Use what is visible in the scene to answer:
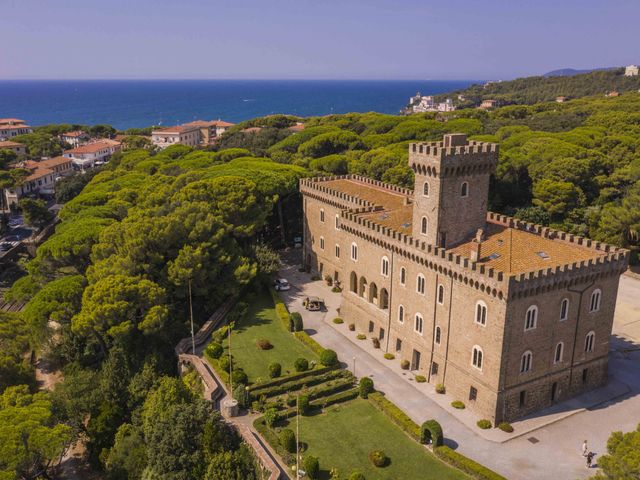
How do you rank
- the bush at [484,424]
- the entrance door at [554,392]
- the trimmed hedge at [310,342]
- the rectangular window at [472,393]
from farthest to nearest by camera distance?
the trimmed hedge at [310,342], the entrance door at [554,392], the rectangular window at [472,393], the bush at [484,424]

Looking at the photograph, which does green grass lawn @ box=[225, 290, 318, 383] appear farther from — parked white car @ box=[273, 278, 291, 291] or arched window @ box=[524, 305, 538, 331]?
arched window @ box=[524, 305, 538, 331]

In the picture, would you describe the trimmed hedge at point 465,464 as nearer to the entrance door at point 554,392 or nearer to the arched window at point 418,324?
the entrance door at point 554,392

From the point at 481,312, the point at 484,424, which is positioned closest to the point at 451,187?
the point at 481,312

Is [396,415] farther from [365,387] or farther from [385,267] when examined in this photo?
[385,267]

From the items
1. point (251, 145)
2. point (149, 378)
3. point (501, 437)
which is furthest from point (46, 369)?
point (251, 145)

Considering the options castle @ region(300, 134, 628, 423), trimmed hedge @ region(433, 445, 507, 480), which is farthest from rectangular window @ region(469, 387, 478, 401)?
trimmed hedge @ region(433, 445, 507, 480)

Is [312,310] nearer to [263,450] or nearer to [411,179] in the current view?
[263,450]

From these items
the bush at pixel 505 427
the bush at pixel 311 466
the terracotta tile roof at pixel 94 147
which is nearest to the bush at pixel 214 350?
the bush at pixel 311 466
